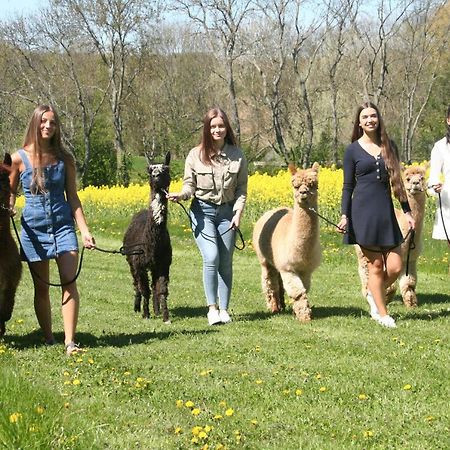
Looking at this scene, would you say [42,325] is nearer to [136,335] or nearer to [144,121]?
[136,335]

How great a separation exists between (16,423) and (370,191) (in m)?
4.47

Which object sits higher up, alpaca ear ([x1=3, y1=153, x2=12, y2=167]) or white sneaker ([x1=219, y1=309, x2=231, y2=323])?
alpaca ear ([x1=3, y1=153, x2=12, y2=167])

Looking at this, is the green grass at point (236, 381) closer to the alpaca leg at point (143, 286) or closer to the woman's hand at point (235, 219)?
the alpaca leg at point (143, 286)

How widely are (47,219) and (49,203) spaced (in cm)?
13

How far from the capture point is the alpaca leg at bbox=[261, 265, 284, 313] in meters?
9.09

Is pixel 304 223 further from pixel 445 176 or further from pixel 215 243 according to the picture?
pixel 445 176

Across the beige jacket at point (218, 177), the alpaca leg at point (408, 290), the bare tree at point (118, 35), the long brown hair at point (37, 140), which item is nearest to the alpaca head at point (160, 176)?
the beige jacket at point (218, 177)

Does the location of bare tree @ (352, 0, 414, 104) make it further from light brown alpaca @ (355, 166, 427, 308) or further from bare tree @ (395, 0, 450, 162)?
light brown alpaca @ (355, 166, 427, 308)

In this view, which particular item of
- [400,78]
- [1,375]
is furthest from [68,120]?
[1,375]

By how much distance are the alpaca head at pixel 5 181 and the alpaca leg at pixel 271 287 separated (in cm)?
350

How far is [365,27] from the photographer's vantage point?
41625 millimetres

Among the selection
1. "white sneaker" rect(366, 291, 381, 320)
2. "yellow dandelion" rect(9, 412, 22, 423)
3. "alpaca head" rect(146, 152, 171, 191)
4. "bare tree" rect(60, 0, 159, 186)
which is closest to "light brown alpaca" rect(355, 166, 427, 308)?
"white sneaker" rect(366, 291, 381, 320)

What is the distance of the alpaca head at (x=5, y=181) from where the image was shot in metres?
6.36

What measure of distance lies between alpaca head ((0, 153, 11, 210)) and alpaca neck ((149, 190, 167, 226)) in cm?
213
